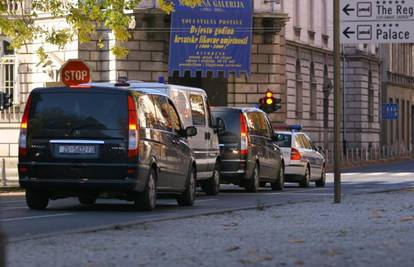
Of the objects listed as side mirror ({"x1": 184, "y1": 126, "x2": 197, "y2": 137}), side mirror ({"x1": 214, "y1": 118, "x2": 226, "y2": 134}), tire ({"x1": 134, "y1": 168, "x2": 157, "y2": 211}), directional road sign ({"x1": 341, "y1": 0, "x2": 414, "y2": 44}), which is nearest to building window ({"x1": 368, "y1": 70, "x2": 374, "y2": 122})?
side mirror ({"x1": 214, "y1": 118, "x2": 226, "y2": 134})

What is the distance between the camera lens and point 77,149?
19.9 meters

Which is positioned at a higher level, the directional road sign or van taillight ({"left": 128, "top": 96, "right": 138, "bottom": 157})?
the directional road sign

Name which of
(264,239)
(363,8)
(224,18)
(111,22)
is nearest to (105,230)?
(264,239)

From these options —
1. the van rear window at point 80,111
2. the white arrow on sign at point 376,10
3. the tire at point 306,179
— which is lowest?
the tire at point 306,179

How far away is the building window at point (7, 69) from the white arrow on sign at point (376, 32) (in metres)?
31.2

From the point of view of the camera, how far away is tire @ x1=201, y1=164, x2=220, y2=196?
26.8 metres

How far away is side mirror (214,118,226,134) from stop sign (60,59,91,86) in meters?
4.07

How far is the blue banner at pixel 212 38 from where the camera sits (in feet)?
166

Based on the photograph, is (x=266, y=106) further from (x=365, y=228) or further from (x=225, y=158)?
(x=365, y=228)

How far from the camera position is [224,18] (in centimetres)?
5109

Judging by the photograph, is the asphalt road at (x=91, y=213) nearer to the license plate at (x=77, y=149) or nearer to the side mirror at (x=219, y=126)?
the license plate at (x=77, y=149)

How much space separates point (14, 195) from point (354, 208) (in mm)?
10491

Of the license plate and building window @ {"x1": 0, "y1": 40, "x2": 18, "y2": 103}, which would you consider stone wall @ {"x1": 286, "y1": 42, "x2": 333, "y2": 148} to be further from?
the license plate

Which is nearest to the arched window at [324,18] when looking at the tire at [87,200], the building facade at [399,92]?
the building facade at [399,92]
